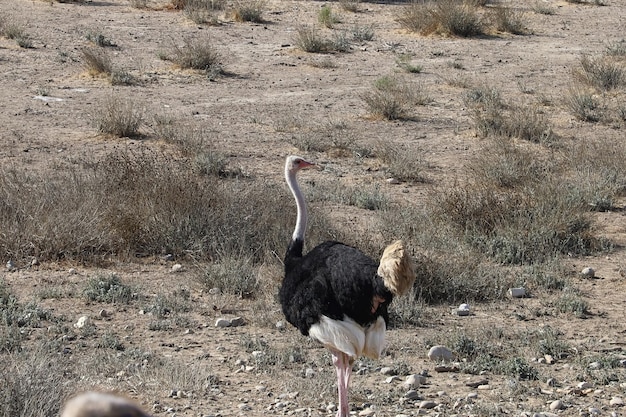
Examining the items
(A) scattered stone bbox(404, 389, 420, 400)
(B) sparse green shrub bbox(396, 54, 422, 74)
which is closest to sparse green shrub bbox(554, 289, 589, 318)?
(A) scattered stone bbox(404, 389, 420, 400)

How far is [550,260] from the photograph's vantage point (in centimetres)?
962

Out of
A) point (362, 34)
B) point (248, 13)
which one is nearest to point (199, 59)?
point (362, 34)

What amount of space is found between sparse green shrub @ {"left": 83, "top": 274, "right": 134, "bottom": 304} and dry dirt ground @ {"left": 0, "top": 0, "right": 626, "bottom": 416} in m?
0.10

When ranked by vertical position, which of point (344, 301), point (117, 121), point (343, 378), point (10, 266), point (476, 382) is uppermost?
point (344, 301)

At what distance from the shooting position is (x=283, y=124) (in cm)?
1500

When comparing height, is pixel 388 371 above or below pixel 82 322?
above

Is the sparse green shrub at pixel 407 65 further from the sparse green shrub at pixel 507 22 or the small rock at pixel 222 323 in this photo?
the small rock at pixel 222 323

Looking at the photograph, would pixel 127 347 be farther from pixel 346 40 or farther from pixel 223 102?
pixel 346 40

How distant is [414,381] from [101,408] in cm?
526

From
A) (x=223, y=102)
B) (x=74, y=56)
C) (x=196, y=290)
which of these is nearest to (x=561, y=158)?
(x=223, y=102)

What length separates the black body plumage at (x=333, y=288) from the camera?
5797 mm

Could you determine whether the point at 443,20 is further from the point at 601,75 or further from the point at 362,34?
the point at 601,75

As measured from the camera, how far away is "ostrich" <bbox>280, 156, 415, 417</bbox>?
5695mm

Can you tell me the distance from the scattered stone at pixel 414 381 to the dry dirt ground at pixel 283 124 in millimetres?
79
